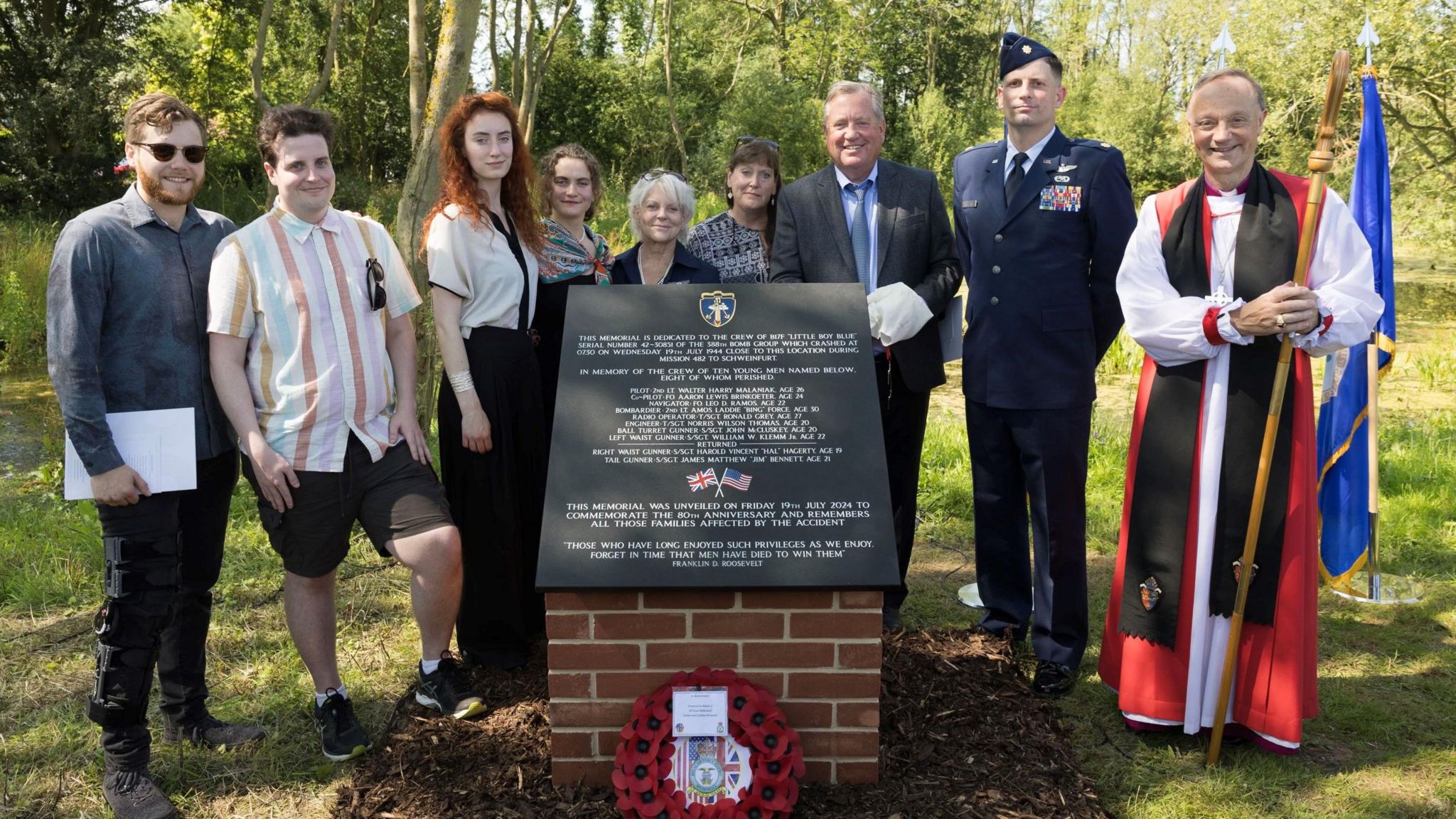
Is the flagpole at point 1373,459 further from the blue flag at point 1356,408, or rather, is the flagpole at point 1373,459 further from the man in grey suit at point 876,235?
the man in grey suit at point 876,235

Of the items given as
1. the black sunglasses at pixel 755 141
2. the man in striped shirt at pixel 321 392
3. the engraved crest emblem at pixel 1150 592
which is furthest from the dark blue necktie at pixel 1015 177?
the man in striped shirt at pixel 321 392

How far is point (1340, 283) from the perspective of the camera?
3.01m

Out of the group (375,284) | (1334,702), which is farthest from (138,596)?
(1334,702)

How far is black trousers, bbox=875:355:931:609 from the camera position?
396cm

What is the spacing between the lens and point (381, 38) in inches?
1022

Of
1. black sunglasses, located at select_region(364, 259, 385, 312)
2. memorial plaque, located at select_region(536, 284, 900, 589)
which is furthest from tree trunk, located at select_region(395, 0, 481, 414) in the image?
memorial plaque, located at select_region(536, 284, 900, 589)

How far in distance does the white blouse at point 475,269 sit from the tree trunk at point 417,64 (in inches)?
89.6

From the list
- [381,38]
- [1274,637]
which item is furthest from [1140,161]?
[1274,637]

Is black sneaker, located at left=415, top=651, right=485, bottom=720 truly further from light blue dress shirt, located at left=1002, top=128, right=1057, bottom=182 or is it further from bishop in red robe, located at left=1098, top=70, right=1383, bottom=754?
light blue dress shirt, located at left=1002, top=128, right=1057, bottom=182

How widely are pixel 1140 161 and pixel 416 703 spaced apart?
28958 mm

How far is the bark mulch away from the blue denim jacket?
1164mm

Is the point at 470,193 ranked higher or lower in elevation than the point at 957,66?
lower

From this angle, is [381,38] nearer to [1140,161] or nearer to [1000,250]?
[1140,161]

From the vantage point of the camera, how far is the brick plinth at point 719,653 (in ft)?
9.31
